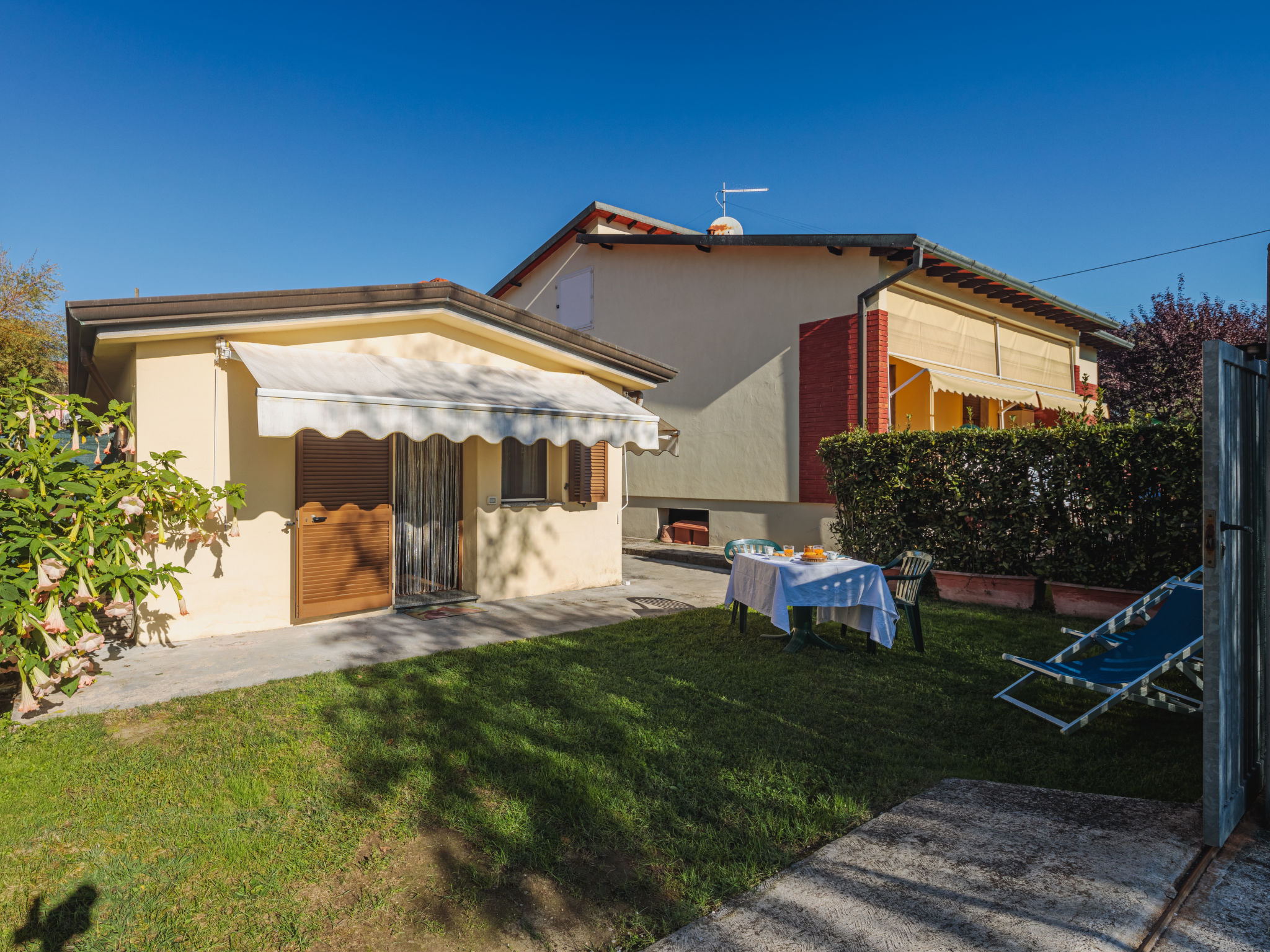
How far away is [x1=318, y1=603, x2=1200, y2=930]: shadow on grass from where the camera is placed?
3814 millimetres

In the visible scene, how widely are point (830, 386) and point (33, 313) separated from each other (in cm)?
3352

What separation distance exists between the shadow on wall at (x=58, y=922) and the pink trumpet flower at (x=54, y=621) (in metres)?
2.83

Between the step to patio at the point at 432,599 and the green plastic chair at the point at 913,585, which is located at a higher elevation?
the green plastic chair at the point at 913,585

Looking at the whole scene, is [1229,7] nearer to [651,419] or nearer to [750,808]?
[651,419]

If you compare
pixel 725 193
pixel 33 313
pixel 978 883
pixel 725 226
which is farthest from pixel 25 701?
pixel 33 313

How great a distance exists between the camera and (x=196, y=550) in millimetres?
8164

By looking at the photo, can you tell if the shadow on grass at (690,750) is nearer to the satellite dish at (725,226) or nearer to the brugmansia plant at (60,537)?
the brugmansia plant at (60,537)

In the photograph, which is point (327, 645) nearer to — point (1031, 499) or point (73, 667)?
point (73, 667)

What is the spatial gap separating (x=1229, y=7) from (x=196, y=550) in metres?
21.8

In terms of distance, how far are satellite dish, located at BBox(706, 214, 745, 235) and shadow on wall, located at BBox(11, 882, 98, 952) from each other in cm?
2076

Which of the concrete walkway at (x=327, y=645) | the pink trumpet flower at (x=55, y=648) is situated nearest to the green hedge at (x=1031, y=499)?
the concrete walkway at (x=327, y=645)

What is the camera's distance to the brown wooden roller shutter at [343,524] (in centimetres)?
896

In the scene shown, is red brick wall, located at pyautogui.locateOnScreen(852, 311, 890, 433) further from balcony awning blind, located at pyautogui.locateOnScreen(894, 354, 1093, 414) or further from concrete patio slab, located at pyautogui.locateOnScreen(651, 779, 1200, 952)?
concrete patio slab, located at pyautogui.locateOnScreen(651, 779, 1200, 952)

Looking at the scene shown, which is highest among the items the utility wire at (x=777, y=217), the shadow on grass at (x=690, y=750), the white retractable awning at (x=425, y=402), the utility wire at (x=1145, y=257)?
the utility wire at (x=777, y=217)
